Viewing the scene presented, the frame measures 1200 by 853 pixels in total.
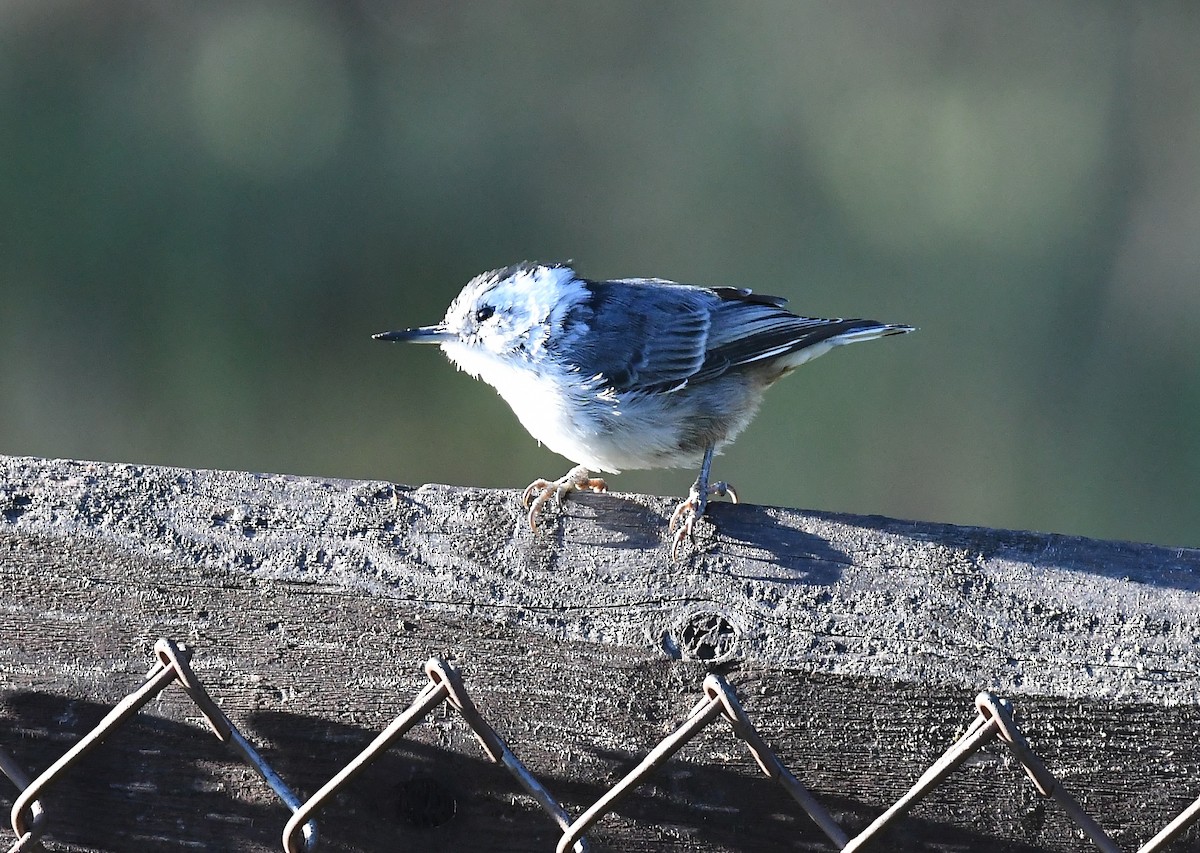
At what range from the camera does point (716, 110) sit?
4438mm

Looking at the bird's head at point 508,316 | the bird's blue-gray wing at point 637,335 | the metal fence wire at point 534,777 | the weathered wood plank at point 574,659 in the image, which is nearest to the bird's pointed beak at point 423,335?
the bird's head at point 508,316

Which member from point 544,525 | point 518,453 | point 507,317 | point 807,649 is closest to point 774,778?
point 807,649

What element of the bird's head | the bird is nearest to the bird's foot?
the bird

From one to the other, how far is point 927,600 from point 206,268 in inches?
126

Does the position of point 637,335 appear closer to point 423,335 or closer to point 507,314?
point 507,314

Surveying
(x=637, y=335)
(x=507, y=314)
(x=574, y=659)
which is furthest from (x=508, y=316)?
(x=574, y=659)

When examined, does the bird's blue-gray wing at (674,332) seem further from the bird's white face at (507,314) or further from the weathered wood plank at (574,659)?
the weathered wood plank at (574,659)

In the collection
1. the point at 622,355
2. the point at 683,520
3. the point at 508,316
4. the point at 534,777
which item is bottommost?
the point at 534,777

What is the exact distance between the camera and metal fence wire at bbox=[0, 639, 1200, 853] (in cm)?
132

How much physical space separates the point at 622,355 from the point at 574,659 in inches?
56.2

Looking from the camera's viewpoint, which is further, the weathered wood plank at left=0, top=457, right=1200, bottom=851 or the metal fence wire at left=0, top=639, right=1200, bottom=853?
the weathered wood plank at left=0, top=457, right=1200, bottom=851

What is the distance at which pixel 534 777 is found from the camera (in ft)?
4.84

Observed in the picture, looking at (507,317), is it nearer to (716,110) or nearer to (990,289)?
(716,110)

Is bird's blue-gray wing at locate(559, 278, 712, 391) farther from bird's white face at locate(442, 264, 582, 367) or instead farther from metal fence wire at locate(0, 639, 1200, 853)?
metal fence wire at locate(0, 639, 1200, 853)
